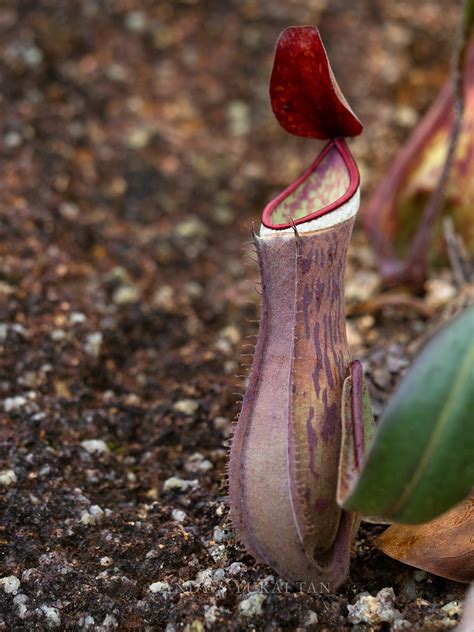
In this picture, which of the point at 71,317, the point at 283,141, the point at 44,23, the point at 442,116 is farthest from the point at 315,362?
the point at 44,23

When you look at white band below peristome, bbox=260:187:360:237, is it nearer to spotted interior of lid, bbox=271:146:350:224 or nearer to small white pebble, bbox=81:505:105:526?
spotted interior of lid, bbox=271:146:350:224

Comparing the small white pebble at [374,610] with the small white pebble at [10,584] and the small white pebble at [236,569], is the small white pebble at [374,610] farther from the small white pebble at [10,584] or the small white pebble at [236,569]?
the small white pebble at [10,584]

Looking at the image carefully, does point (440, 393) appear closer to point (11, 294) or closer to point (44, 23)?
point (11, 294)

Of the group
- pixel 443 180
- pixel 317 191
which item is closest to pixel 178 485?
pixel 317 191

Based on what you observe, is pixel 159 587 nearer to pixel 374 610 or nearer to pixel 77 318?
pixel 374 610

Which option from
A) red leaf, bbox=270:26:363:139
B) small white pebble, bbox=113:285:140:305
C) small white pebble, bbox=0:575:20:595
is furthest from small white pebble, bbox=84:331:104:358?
red leaf, bbox=270:26:363:139

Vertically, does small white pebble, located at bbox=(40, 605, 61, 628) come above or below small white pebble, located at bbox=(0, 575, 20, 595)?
above

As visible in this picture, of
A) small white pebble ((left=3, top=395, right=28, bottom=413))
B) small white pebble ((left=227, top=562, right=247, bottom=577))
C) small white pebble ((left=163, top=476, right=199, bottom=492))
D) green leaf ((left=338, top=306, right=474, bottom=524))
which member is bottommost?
small white pebble ((left=163, top=476, right=199, bottom=492))
